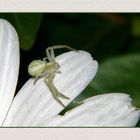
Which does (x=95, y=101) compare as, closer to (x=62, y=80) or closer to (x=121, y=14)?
(x=62, y=80)

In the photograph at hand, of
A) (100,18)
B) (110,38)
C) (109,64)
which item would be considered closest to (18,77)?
(109,64)

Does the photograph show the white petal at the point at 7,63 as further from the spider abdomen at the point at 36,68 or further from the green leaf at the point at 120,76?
the green leaf at the point at 120,76

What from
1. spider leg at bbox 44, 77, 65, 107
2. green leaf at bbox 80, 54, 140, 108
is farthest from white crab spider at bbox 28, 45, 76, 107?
green leaf at bbox 80, 54, 140, 108

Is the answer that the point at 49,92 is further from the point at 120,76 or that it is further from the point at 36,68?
the point at 120,76

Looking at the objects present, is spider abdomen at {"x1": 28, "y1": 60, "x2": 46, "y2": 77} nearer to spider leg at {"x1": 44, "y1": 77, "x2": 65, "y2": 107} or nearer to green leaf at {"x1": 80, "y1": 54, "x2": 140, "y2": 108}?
spider leg at {"x1": 44, "y1": 77, "x2": 65, "y2": 107}

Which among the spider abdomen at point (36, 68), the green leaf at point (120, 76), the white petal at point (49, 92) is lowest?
the green leaf at point (120, 76)

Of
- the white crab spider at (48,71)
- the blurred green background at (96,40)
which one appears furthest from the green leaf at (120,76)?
the white crab spider at (48,71)

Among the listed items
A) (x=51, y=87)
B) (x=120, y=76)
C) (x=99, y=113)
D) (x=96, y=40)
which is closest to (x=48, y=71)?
(x=51, y=87)
